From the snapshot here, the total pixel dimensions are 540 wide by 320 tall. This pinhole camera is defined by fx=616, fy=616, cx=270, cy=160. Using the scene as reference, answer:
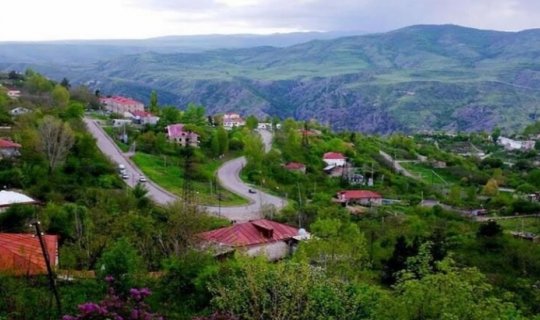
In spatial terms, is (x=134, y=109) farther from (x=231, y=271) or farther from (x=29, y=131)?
(x=231, y=271)

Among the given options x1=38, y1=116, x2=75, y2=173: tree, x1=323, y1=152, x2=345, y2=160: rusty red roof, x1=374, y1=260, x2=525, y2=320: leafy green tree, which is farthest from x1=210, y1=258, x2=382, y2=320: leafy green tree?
x1=323, y1=152, x2=345, y2=160: rusty red roof

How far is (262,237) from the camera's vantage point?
83.1 ft

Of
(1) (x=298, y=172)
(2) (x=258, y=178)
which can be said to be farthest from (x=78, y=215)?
(1) (x=298, y=172)

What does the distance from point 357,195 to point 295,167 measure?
8.13 metres

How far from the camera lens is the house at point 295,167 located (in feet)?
178

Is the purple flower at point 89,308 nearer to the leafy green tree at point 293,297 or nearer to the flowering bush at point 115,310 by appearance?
the flowering bush at point 115,310

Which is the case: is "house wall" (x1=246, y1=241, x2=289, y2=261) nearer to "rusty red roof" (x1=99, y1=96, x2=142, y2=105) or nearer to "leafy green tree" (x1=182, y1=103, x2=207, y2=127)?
"leafy green tree" (x1=182, y1=103, x2=207, y2=127)

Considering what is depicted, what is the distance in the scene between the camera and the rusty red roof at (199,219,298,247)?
2397 cm

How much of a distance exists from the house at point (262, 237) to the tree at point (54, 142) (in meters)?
15.7

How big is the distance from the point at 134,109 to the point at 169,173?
32.5 meters

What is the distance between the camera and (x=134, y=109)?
7631cm

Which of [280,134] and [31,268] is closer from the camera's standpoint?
[31,268]

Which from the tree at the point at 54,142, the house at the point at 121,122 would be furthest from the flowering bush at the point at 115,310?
the house at the point at 121,122

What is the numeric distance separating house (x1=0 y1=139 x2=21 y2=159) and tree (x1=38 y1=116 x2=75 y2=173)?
238cm
